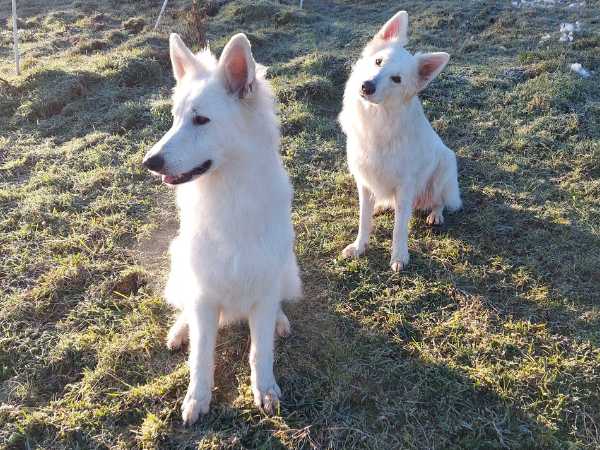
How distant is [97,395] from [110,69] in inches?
221

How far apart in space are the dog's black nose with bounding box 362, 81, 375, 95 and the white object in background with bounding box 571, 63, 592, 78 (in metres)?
4.78

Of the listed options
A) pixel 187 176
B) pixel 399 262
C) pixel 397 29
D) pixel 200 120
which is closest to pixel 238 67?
pixel 200 120

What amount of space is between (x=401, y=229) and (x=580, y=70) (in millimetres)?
4769

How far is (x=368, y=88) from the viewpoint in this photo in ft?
9.33

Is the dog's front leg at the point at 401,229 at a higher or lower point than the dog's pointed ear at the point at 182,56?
lower

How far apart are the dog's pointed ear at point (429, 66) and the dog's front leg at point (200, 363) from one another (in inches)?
79.0

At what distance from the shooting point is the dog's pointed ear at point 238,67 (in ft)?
5.76

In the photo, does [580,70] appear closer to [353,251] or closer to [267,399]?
[353,251]

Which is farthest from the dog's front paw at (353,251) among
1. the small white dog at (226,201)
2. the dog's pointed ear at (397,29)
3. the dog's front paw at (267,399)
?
the dog's pointed ear at (397,29)

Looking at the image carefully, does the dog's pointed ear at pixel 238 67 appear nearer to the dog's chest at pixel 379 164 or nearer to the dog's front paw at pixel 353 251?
the dog's chest at pixel 379 164

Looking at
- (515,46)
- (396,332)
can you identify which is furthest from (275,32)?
(396,332)

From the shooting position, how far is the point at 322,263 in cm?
337

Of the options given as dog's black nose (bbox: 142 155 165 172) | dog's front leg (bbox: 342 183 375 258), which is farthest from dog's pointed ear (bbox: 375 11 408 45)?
dog's black nose (bbox: 142 155 165 172)

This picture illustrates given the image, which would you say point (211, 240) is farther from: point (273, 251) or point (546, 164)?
point (546, 164)
